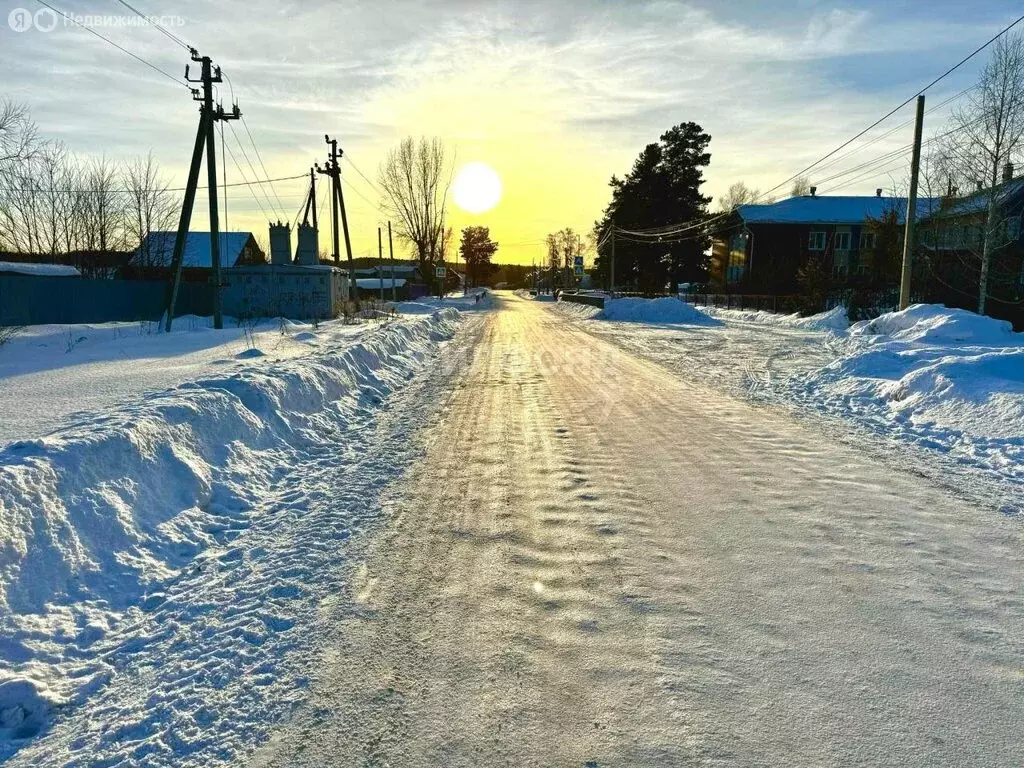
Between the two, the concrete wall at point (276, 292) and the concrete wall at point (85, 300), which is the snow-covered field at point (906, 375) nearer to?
the concrete wall at point (276, 292)

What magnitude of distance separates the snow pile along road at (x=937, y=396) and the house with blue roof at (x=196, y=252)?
29.0m

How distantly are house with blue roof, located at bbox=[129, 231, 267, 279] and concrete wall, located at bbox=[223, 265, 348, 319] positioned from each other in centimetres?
393

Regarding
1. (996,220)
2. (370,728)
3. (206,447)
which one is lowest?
(370,728)

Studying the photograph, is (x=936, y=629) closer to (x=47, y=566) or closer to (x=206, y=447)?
(x=47, y=566)

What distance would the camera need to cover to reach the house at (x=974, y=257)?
84.5ft

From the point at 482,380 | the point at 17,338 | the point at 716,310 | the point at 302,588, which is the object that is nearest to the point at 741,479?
the point at 302,588

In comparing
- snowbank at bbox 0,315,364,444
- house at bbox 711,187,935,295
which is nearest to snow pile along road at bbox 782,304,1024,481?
snowbank at bbox 0,315,364,444

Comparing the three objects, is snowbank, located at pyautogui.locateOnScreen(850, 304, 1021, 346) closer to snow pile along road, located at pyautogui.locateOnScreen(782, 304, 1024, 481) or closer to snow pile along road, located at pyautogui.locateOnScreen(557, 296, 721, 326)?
snow pile along road, located at pyautogui.locateOnScreen(782, 304, 1024, 481)

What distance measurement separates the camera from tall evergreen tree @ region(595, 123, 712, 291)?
5619 cm

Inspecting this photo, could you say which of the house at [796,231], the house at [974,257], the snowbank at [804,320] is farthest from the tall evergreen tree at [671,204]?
the house at [974,257]

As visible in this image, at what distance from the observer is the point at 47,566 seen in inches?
143

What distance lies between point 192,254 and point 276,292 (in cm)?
2068

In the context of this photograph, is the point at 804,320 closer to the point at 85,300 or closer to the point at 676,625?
the point at 676,625

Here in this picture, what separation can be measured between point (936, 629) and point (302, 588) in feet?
11.8
